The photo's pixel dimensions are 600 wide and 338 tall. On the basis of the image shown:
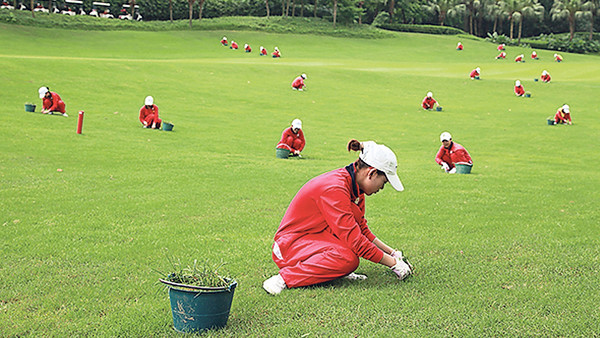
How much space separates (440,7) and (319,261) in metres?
102

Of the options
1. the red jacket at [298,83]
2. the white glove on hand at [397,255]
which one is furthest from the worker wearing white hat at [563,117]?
the white glove on hand at [397,255]

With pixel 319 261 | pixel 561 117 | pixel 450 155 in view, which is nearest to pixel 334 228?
pixel 319 261

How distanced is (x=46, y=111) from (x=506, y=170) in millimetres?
18311

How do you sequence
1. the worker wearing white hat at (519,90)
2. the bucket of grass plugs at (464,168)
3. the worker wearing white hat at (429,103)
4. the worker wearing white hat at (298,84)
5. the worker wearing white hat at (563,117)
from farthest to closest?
the worker wearing white hat at (519,90), the worker wearing white hat at (298,84), the worker wearing white hat at (429,103), the worker wearing white hat at (563,117), the bucket of grass plugs at (464,168)

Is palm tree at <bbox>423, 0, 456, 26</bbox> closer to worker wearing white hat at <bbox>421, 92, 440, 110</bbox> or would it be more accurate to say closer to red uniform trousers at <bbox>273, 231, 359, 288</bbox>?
worker wearing white hat at <bbox>421, 92, 440, 110</bbox>

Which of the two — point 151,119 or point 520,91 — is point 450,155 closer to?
point 151,119

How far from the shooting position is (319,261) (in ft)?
20.3

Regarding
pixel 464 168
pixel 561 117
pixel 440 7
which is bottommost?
pixel 464 168

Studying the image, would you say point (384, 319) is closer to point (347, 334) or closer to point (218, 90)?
point (347, 334)

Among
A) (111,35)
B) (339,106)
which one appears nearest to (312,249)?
(339,106)

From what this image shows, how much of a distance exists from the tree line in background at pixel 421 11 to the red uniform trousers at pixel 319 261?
76526mm

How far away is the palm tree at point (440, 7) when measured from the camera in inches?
3930

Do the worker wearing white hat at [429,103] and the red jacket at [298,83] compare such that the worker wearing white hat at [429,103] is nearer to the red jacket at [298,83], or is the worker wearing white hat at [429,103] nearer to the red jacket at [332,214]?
the red jacket at [298,83]

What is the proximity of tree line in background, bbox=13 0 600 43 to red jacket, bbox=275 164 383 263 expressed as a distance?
76.4 metres
